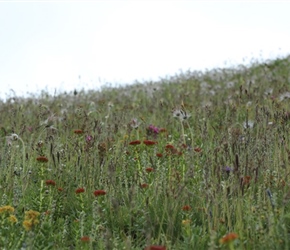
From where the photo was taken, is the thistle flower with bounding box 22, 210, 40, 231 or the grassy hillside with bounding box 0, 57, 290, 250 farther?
the grassy hillside with bounding box 0, 57, 290, 250

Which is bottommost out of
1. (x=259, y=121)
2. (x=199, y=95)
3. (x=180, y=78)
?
(x=259, y=121)

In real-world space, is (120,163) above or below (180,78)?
below

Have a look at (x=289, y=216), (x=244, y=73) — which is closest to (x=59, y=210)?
(x=289, y=216)

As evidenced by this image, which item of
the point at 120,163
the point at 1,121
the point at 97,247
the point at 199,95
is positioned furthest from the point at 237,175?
the point at 199,95

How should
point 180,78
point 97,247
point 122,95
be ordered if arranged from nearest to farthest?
point 97,247, point 122,95, point 180,78

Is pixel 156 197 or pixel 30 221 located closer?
pixel 30 221

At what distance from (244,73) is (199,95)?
9.89ft

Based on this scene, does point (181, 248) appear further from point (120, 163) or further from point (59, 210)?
point (120, 163)

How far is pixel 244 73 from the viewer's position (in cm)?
1085

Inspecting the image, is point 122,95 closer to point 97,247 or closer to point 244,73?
point 244,73

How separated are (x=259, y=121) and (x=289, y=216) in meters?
1.53

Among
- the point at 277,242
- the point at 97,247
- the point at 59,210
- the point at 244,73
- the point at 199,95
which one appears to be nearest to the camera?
the point at 277,242

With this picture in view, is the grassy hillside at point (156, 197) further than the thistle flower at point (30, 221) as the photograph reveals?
Yes

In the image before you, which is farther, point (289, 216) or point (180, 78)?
point (180, 78)
